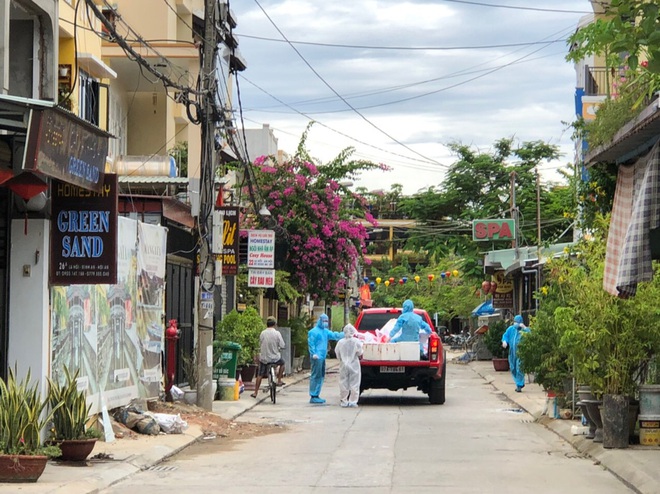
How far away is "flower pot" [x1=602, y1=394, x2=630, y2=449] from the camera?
1541cm

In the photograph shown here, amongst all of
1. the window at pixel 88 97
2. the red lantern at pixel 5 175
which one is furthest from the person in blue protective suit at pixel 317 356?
the red lantern at pixel 5 175

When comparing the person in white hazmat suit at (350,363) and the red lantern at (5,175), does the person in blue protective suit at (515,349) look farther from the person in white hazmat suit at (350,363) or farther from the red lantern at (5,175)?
the red lantern at (5,175)

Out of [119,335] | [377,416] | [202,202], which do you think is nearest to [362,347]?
[377,416]

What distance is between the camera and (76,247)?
14.6m

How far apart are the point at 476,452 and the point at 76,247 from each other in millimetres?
6034

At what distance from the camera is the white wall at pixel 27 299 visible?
46.9ft

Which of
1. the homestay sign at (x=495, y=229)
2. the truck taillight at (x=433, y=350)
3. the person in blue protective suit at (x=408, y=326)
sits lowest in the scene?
the truck taillight at (x=433, y=350)

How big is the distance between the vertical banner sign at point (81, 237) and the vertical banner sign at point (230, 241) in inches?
384

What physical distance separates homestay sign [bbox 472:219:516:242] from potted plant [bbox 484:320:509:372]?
366 cm

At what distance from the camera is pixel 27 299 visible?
14328mm

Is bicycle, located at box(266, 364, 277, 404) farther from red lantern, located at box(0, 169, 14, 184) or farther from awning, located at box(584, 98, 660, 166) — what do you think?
red lantern, located at box(0, 169, 14, 184)

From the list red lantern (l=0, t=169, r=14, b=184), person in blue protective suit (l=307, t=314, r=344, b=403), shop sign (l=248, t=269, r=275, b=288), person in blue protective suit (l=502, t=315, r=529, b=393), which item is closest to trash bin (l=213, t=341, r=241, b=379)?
person in blue protective suit (l=307, t=314, r=344, b=403)

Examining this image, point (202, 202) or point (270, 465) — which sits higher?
point (202, 202)

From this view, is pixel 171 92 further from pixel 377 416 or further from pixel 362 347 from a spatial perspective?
pixel 377 416
